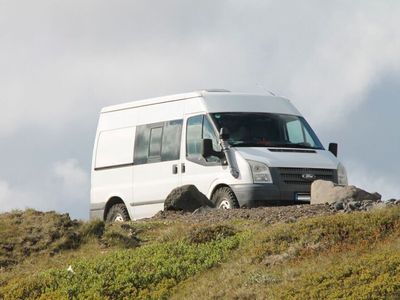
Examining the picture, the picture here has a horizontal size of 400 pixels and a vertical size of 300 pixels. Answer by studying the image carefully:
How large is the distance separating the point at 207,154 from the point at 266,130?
161cm

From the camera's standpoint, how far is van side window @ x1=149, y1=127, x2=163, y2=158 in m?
27.2

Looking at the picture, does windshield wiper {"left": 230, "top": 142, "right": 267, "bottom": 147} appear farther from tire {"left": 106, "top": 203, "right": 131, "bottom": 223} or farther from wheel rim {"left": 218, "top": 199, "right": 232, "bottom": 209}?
tire {"left": 106, "top": 203, "right": 131, "bottom": 223}

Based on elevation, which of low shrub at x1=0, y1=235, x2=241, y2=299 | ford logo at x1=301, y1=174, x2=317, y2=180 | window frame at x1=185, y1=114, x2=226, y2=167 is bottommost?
low shrub at x1=0, y1=235, x2=241, y2=299

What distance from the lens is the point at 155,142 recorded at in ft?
89.6

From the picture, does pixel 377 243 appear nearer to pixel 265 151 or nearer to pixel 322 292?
pixel 322 292

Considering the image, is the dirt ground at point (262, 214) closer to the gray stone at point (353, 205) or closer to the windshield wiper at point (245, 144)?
the gray stone at point (353, 205)

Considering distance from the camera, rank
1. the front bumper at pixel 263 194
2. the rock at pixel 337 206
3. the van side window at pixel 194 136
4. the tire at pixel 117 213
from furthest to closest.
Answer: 1. the tire at pixel 117 213
2. the van side window at pixel 194 136
3. the front bumper at pixel 263 194
4. the rock at pixel 337 206

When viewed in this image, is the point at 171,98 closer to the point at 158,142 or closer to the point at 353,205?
the point at 158,142

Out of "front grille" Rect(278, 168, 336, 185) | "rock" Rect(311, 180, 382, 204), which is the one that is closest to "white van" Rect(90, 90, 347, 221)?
"front grille" Rect(278, 168, 336, 185)

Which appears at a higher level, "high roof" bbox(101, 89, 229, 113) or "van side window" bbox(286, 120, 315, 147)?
"high roof" bbox(101, 89, 229, 113)

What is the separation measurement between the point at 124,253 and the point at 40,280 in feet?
4.60

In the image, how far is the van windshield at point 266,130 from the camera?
25859 millimetres

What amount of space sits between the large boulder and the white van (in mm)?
847

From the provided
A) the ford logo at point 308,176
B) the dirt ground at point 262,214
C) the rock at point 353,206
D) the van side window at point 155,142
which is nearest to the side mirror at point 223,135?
the ford logo at point 308,176
